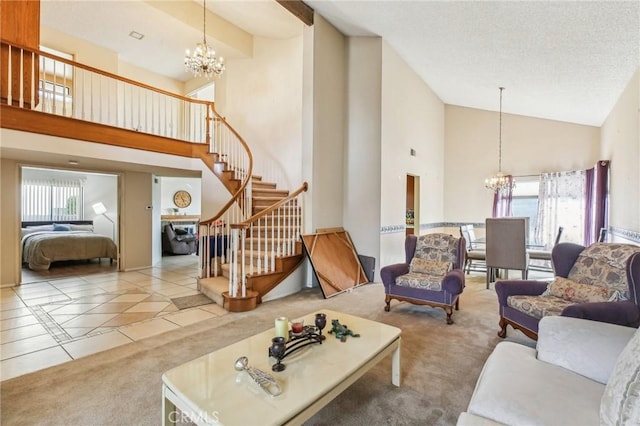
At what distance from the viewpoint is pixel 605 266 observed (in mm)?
2717

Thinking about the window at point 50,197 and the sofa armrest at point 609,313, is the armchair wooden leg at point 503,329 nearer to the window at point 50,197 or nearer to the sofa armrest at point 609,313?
the sofa armrest at point 609,313

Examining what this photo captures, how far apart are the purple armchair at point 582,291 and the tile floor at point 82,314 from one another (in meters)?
3.27

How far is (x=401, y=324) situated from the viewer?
3469mm

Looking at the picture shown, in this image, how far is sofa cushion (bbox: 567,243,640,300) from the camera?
256 centimetres

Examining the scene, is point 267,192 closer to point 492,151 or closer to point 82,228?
point 492,151

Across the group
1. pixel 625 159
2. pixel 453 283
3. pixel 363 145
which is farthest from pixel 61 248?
pixel 625 159

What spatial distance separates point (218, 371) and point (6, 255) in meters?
5.77

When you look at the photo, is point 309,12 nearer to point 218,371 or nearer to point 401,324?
point 401,324

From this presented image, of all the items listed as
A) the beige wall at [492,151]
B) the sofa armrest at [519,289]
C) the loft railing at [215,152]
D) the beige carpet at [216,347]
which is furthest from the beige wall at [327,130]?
the beige wall at [492,151]

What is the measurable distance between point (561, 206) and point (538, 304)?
18.4 feet

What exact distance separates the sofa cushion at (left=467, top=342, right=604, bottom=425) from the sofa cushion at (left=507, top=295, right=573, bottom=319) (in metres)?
1.12

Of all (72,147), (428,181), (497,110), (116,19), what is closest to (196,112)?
(116,19)

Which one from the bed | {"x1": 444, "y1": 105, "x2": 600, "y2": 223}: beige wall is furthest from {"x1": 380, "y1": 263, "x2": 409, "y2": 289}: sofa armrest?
the bed

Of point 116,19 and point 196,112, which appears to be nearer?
point 116,19
